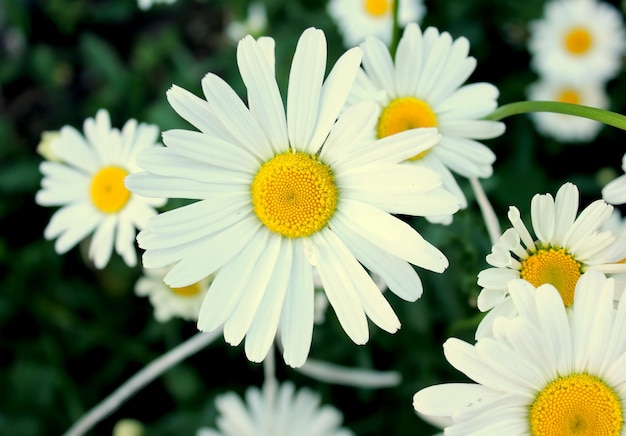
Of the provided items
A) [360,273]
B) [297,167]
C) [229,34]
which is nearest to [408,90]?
[297,167]

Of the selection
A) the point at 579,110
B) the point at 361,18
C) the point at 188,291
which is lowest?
the point at 579,110

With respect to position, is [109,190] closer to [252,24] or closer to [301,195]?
[301,195]

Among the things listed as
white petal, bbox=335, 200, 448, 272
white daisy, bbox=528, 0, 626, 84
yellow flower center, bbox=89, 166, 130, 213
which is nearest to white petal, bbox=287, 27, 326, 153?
white petal, bbox=335, 200, 448, 272

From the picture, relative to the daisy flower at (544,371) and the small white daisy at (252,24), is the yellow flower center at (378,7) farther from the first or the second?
the daisy flower at (544,371)

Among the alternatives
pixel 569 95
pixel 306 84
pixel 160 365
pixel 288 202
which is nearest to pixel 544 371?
pixel 288 202

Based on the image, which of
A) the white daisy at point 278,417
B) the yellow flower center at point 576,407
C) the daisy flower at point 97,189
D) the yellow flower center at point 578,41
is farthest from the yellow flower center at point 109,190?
the yellow flower center at point 578,41

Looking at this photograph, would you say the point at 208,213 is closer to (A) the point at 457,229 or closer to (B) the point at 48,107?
(A) the point at 457,229

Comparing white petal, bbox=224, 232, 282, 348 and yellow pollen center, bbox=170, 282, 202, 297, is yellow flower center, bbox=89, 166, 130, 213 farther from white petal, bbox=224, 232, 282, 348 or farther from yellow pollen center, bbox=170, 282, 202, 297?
white petal, bbox=224, 232, 282, 348
